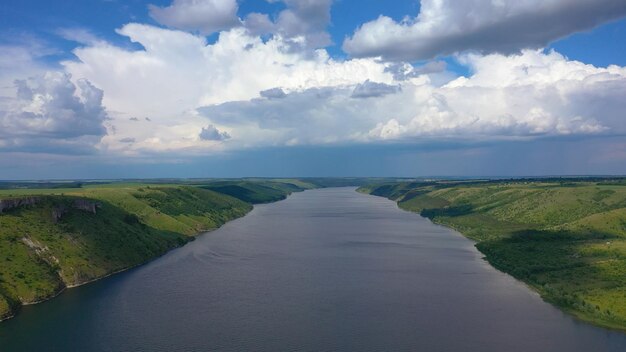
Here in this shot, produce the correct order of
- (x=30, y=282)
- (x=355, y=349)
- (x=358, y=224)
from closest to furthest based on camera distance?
1. (x=355, y=349)
2. (x=30, y=282)
3. (x=358, y=224)

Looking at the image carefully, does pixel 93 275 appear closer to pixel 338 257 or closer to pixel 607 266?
pixel 338 257

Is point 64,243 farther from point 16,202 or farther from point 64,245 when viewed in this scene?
point 16,202

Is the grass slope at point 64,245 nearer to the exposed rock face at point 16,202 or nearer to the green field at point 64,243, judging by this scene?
the green field at point 64,243

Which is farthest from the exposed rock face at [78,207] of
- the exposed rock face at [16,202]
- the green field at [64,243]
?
the exposed rock face at [16,202]

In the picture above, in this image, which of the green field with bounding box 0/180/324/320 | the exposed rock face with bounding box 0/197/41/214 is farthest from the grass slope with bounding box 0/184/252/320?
the exposed rock face with bounding box 0/197/41/214

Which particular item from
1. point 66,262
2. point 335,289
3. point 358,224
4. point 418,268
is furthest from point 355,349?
point 358,224

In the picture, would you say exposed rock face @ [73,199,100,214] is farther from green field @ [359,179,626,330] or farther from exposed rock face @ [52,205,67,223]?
green field @ [359,179,626,330]

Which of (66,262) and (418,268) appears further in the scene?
(418,268)
